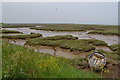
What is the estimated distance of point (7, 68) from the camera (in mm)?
6195

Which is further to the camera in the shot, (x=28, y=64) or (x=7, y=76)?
(x=28, y=64)

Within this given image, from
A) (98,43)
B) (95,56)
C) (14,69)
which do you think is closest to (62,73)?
(14,69)

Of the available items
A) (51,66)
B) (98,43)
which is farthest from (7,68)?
(98,43)

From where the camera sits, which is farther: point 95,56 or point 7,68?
point 95,56

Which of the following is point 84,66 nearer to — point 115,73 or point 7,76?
point 115,73

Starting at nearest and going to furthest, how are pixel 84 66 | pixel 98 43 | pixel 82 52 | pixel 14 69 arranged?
pixel 14 69 < pixel 84 66 < pixel 82 52 < pixel 98 43

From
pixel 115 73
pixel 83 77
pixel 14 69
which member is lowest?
pixel 115 73

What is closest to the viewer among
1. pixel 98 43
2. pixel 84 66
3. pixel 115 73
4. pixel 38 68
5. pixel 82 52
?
pixel 38 68

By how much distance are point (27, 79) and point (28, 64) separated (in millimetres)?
1237

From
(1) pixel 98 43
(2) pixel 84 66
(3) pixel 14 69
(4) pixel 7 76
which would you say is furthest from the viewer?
(1) pixel 98 43

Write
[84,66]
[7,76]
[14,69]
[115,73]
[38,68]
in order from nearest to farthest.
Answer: [7,76], [14,69], [38,68], [115,73], [84,66]

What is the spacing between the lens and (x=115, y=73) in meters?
9.45

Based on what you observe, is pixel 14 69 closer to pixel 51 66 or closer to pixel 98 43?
pixel 51 66

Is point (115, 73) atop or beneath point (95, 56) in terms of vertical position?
beneath
